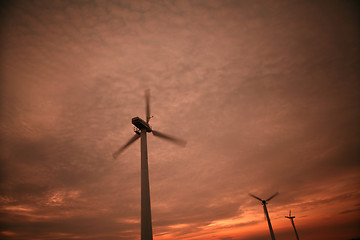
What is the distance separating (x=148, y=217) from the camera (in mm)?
32906

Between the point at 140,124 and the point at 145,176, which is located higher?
the point at 140,124

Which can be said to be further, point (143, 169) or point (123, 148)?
point (123, 148)

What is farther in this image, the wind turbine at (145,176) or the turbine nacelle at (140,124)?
the turbine nacelle at (140,124)

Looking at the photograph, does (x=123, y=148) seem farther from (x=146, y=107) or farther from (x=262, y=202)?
(x=262, y=202)

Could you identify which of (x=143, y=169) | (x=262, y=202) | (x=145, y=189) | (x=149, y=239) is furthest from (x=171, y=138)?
(x=262, y=202)

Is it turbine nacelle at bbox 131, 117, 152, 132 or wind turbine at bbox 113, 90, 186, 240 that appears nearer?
wind turbine at bbox 113, 90, 186, 240

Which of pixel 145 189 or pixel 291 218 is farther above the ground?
pixel 145 189

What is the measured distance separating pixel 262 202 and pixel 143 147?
9292 cm

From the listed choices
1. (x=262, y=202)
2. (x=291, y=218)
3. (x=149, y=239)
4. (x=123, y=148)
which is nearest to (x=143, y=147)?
(x=123, y=148)

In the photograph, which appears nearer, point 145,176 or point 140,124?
point 145,176

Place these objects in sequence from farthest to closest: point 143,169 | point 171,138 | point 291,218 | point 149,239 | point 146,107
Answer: point 291,218, point 146,107, point 171,138, point 143,169, point 149,239

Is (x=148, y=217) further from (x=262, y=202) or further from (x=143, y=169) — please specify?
(x=262, y=202)

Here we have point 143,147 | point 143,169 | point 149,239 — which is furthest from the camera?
point 143,147

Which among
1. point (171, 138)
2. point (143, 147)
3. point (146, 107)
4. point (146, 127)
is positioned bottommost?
point (143, 147)
